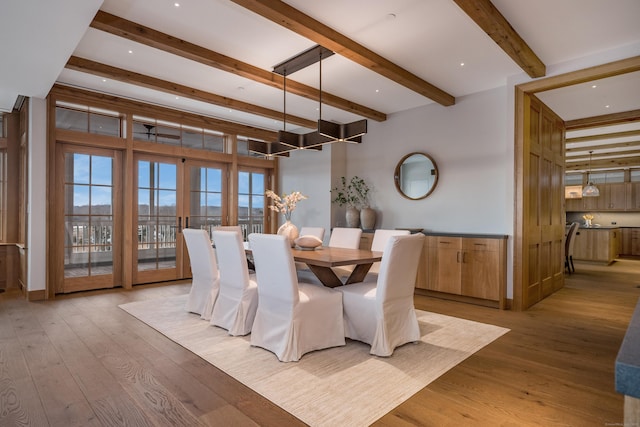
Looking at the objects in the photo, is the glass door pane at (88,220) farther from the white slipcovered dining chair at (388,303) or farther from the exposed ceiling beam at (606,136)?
the exposed ceiling beam at (606,136)

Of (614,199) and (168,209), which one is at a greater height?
(614,199)

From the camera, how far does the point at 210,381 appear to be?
237 centimetres

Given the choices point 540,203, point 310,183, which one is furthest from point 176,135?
point 540,203

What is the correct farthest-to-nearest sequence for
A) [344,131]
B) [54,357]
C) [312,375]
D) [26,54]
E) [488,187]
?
[488,187], [344,131], [26,54], [54,357], [312,375]

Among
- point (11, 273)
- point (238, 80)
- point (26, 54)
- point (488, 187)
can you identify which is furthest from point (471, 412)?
point (11, 273)

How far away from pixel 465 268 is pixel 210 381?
334 cm

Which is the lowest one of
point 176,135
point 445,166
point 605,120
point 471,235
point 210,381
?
point 210,381

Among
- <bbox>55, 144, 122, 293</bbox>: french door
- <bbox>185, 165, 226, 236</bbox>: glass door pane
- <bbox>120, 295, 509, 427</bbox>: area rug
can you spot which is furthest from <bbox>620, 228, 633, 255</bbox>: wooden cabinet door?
<bbox>55, 144, 122, 293</bbox>: french door

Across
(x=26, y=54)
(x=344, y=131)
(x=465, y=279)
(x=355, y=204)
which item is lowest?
(x=465, y=279)

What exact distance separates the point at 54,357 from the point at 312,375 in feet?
6.41

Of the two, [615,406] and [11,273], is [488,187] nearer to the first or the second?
[615,406]

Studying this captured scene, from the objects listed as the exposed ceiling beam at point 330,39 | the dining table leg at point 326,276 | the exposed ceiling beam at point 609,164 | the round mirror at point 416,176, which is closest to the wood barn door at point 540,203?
the round mirror at point 416,176

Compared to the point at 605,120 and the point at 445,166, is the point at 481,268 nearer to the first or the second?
the point at 445,166

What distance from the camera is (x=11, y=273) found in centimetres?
515
